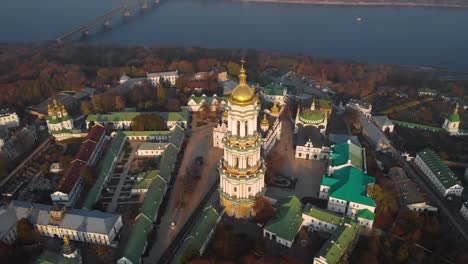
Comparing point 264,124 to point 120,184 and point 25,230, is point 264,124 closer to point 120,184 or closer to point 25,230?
point 120,184

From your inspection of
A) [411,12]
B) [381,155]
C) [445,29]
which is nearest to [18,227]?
[381,155]

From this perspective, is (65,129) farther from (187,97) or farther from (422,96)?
(422,96)

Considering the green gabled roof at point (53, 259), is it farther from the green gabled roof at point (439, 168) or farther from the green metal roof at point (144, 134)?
the green gabled roof at point (439, 168)

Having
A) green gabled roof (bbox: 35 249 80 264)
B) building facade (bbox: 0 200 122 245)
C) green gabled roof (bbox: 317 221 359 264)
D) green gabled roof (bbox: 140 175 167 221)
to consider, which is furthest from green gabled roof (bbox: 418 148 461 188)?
green gabled roof (bbox: 35 249 80 264)

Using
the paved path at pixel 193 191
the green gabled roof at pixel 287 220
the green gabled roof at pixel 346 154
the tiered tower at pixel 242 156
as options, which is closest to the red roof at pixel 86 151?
the paved path at pixel 193 191

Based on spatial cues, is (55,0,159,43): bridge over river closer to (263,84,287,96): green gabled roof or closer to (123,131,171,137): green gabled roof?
(123,131,171,137): green gabled roof

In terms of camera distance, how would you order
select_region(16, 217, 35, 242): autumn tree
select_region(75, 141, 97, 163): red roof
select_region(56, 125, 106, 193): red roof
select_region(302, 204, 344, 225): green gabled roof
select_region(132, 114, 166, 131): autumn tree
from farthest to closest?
1. select_region(132, 114, 166, 131): autumn tree
2. select_region(75, 141, 97, 163): red roof
3. select_region(56, 125, 106, 193): red roof
4. select_region(302, 204, 344, 225): green gabled roof
5. select_region(16, 217, 35, 242): autumn tree
